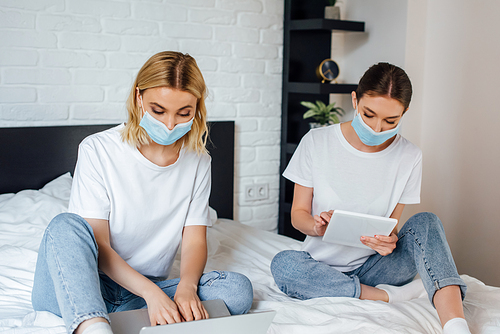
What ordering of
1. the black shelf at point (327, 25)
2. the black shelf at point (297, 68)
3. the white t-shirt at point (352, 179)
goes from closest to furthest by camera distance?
1. the white t-shirt at point (352, 179)
2. the black shelf at point (327, 25)
3. the black shelf at point (297, 68)

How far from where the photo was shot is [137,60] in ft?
6.83

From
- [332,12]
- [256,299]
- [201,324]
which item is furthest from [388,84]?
[332,12]

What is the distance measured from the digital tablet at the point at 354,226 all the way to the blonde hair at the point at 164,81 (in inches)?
18.1

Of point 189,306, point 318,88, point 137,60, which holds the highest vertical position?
point 137,60

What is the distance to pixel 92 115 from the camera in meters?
2.02

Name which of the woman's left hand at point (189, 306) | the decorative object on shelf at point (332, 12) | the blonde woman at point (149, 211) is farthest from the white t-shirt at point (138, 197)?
the decorative object on shelf at point (332, 12)

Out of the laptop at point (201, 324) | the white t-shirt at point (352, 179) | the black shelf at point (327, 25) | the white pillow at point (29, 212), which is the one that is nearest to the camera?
the laptop at point (201, 324)

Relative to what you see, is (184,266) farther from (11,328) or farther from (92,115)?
(92,115)

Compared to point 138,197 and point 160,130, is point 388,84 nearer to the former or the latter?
point 160,130

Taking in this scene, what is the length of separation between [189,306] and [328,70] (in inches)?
64.4

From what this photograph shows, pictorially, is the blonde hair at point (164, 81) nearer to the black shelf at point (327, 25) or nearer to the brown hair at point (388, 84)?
the brown hair at point (388, 84)

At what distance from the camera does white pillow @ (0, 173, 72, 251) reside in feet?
5.08

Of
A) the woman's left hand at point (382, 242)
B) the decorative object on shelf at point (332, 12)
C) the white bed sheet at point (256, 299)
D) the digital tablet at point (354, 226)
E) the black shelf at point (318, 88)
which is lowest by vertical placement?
the white bed sheet at point (256, 299)

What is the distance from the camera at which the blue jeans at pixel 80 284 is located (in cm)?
95
